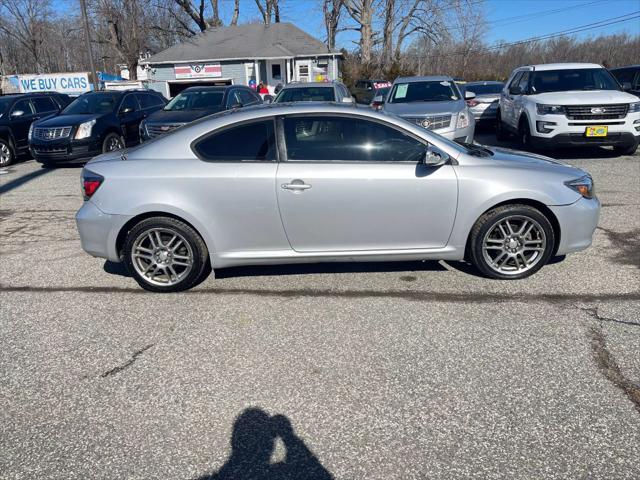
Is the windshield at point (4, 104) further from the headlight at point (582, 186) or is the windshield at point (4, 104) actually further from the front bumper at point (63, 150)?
the headlight at point (582, 186)

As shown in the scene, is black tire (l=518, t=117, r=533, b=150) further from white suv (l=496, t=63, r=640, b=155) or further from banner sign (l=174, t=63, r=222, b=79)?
banner sign (l=174, t=63, r=222, b=79)

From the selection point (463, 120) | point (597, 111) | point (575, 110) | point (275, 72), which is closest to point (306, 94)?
point (463, 120)

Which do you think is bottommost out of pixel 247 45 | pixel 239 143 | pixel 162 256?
pixel 162 256

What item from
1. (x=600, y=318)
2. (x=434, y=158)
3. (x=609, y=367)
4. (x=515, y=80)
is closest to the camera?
(x=609, y=367)

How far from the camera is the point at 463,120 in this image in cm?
998

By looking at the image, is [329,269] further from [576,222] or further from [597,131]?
[597,131]

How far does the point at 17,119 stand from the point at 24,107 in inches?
21.1

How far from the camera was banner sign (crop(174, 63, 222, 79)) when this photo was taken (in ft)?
112

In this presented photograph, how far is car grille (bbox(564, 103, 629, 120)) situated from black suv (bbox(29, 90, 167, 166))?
32.9 ft

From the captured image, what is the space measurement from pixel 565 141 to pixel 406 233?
699cm

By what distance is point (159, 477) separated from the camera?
2.47 metres

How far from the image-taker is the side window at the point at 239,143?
439cm

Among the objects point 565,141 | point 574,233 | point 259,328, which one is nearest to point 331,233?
point 259,328

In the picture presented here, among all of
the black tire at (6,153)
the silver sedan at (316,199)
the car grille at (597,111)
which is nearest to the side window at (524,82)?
the car grille at (597,111)
